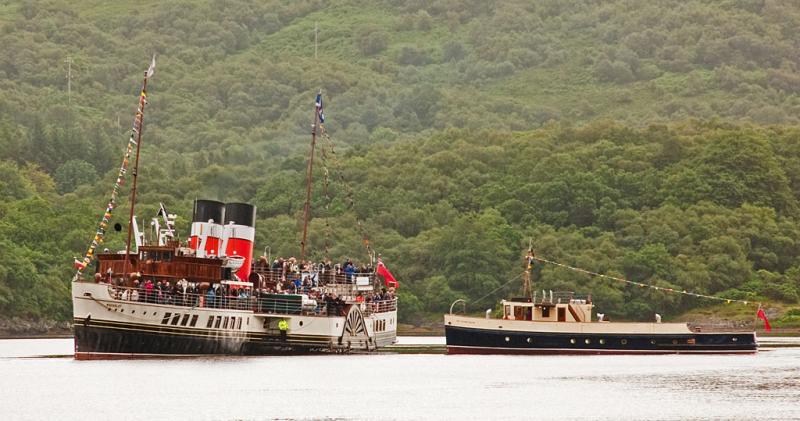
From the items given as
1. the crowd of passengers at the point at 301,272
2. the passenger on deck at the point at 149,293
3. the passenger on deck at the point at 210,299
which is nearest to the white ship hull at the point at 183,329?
the passenger on deck at the point at 210,299

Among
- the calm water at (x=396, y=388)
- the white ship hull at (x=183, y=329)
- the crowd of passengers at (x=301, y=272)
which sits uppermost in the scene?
the crowd of passengers at (x=301, y=272)

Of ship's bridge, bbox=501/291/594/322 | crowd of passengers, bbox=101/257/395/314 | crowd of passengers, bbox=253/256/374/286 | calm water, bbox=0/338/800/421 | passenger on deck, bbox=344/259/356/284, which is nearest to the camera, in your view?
calm water, bbox=0/338/800/421

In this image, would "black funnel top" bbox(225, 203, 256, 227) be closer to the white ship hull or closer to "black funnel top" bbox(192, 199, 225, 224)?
"black funnel top" bbox(192, 199, 225, 224)

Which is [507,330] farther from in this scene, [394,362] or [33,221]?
[33,221]

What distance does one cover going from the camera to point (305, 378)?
255 feet

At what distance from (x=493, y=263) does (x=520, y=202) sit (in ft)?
70.7

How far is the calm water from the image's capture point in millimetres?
62625

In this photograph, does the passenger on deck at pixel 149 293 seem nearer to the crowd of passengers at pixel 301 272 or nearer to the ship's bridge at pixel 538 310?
the crowd of passengers at pixel 301 272

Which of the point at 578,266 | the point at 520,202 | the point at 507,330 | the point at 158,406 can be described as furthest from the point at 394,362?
the point at 520,202

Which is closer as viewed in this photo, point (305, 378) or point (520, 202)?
point (305, 378)

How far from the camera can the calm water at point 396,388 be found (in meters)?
62.6

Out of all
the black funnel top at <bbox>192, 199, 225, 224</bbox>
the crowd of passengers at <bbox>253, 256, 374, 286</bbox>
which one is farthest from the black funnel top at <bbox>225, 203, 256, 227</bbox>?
the crowd of passengers at <bbox>253, 256, 374, 286</bbox>

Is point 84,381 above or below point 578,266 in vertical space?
below

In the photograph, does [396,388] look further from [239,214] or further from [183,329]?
[239,214]
